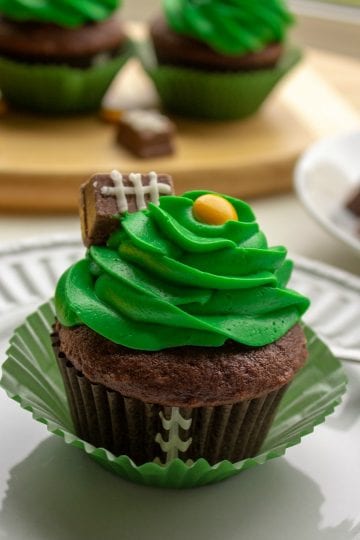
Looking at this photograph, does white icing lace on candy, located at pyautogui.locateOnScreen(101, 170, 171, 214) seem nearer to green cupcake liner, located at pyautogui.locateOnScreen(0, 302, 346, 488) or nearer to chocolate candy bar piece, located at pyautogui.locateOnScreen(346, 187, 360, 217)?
green cupcake liner, located at pyautogui.locateOnScreen(0, 302, 346, 488)

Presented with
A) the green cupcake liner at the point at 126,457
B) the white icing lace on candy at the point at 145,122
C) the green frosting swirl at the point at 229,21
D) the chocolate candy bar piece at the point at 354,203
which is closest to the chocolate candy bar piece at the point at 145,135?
the white icing lace on candy at the point at 145,122

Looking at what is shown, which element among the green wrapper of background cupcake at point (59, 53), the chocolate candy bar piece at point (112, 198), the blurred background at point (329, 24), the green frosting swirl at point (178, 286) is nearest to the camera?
the green frosting swirl at point (178, 286)

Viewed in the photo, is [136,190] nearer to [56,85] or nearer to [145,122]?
[145,122]

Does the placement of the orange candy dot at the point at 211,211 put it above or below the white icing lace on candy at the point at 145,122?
above

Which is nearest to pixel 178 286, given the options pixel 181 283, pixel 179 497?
pixel 181 283

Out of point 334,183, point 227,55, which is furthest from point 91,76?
point 334,183

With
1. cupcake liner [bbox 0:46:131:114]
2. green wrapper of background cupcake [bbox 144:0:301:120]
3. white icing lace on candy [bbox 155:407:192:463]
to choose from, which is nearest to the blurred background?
green wrapper of background cupcake [bbox 144:0:301:120]

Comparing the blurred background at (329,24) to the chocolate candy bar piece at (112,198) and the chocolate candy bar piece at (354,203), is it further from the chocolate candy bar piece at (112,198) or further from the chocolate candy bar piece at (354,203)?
the chocolate candy bar piece at (112,198)
